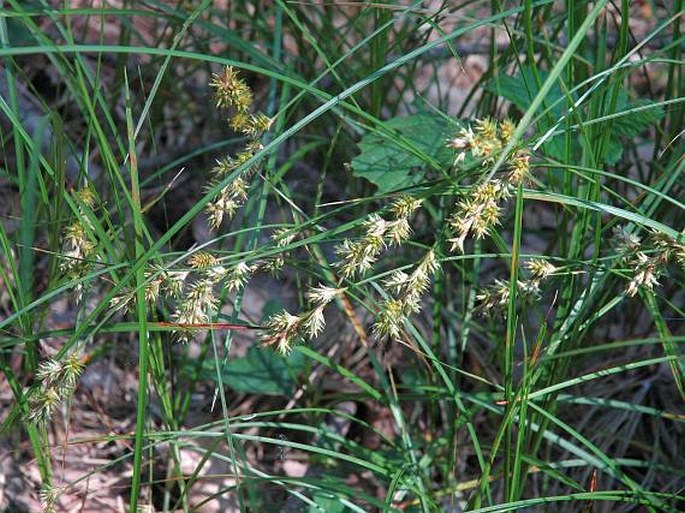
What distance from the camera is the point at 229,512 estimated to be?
1729 millimetres

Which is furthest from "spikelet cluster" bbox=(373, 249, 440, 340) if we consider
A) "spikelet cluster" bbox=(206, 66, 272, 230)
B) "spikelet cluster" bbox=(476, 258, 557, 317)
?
"spikelet cluster" bbox=(206, 66, 272, 230)

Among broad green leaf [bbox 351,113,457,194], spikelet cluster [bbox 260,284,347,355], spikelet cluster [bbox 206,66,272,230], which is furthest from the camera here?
broad green leaf [bbox 351,113,457,194]

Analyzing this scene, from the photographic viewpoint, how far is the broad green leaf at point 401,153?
1522 mm

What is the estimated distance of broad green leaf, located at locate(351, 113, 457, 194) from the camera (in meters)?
1.52

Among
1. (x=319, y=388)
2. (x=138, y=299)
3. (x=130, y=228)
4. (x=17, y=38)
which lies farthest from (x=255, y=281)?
(x=138, y=299)

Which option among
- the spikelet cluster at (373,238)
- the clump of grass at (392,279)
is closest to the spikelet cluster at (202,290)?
the clump of grass at (392,279)

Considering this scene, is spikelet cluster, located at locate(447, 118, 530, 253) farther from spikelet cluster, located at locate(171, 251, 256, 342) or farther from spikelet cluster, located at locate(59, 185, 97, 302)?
spikelet cluster, located at locate(59, 185, 97, 302)

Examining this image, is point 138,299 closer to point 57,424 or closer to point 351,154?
point 57,424

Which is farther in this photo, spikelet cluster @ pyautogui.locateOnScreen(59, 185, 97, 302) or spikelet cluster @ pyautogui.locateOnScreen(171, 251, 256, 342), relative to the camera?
spikelet cluster @ pyautogui.locateOnScreen(59, 185, 97, 302)

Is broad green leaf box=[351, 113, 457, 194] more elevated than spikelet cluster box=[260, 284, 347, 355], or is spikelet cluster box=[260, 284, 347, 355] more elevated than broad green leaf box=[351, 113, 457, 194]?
broad green leaf box=[351, 113, 457, 194]

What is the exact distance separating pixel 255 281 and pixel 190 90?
0.67 m

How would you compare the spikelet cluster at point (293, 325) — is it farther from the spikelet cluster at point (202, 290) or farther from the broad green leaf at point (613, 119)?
the broad green leaf at point (613, 119)

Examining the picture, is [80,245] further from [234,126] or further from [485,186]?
[485,186]

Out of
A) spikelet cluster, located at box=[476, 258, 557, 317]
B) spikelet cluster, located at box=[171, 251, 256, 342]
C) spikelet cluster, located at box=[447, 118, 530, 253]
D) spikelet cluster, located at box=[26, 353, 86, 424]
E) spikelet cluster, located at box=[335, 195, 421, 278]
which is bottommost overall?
spikelet cluster, located at box=[26, 353, 86, 424]
